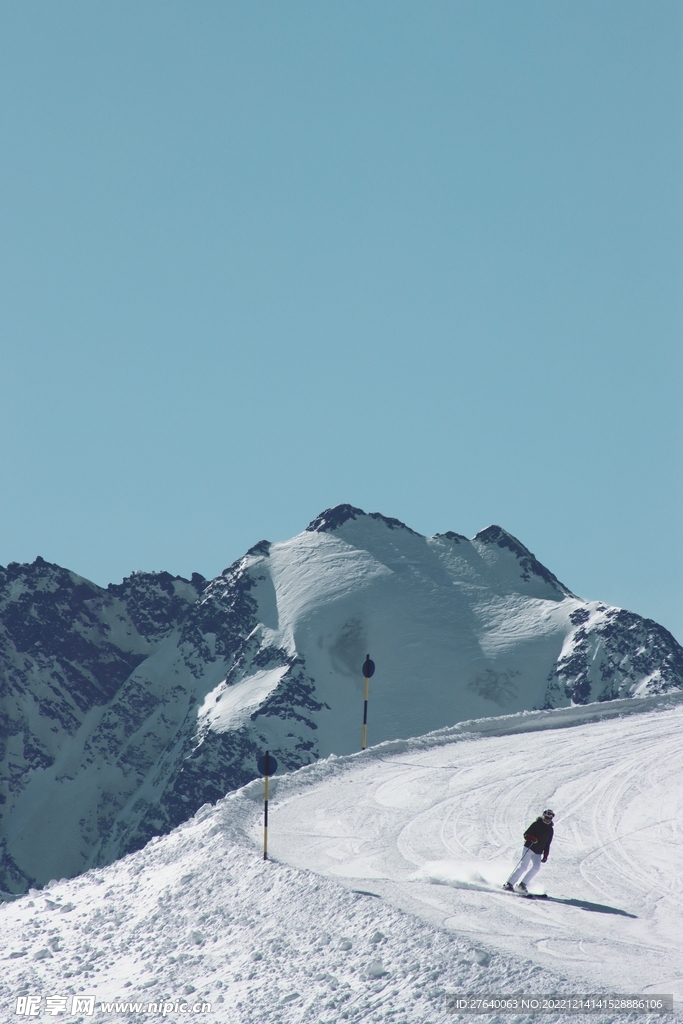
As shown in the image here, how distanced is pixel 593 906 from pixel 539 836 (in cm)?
140

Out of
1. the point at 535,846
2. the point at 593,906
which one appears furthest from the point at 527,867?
the point at 593,906

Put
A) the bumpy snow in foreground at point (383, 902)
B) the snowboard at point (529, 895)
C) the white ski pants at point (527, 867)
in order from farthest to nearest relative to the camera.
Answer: the white ski pants at point (527, 867), the snowboard at point (529, 895), the bumpy snow in foreground at point (383, 902)

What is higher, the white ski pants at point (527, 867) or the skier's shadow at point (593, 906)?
the white ski pants at point (527, 867)

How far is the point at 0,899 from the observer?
32250 millimetres

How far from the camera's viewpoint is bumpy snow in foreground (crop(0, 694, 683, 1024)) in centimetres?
1916

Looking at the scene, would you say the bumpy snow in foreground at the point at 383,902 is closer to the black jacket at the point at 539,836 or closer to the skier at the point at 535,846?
the skier at the point at 535,846

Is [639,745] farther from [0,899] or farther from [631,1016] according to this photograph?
[631,1016]

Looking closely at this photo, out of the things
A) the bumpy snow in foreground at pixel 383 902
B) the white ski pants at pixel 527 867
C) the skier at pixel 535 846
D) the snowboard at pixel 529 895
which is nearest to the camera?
the bumpy snow in foreground at pixel 383 902

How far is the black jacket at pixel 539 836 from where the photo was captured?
74.6 ft

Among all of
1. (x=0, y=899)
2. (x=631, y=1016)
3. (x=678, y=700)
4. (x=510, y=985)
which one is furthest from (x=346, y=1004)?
(x=678, y=700)

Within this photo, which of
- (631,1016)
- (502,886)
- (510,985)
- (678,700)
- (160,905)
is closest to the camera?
(631,1016)

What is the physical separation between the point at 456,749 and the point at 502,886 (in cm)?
1357

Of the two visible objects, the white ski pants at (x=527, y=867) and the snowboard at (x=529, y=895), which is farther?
the white ski pants at (x=527, y=867)

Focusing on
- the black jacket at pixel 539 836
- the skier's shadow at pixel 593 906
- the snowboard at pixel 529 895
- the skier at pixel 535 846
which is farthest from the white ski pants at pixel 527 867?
the skier's shadow at pixel 593 906
